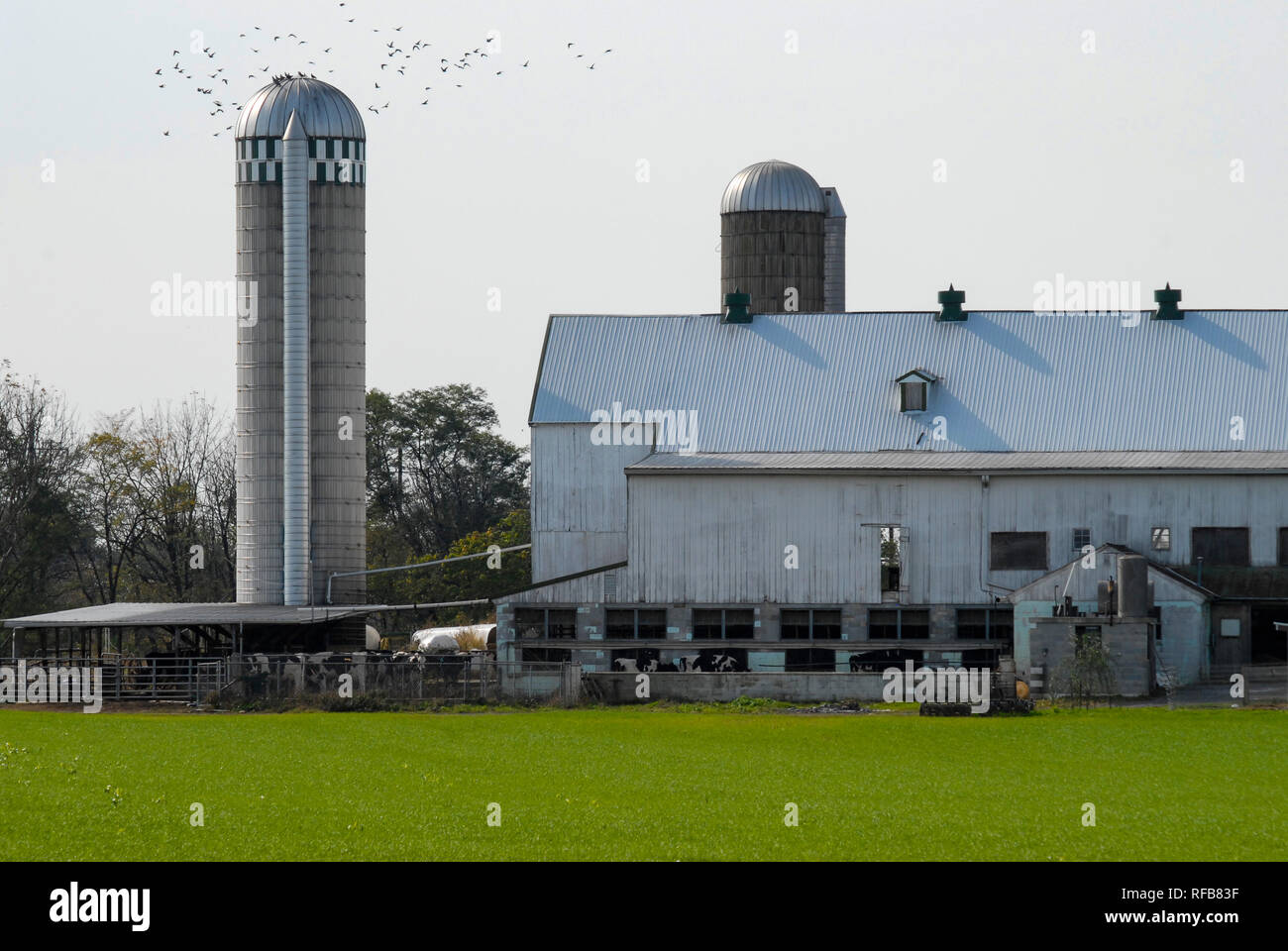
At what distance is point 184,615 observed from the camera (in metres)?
61.4

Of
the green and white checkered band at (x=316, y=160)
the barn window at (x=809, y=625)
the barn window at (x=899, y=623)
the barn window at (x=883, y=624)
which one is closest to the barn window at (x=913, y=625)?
the barn window at (x=899, y=623)

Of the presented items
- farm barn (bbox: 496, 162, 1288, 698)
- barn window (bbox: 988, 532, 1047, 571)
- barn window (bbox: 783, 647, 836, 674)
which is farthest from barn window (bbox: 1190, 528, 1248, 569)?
barn window (bbox: 783, 647, 836, 674)

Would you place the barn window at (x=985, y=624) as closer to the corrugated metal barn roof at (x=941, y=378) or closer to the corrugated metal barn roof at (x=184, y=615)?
the corrugated metal barn roof at (x=941, y=378)

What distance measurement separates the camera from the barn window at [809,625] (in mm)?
59344

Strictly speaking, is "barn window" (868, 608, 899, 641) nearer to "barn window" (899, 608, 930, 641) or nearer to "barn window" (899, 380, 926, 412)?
"barn window" (899, 608, 930, 641)

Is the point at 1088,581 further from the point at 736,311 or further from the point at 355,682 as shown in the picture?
the point at 355,682

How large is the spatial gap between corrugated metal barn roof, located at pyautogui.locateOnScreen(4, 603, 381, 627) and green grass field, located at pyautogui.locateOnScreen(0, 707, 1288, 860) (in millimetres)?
12248

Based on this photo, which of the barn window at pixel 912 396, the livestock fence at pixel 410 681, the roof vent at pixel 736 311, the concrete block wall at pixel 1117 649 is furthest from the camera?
the roof vent at pixel 736 311

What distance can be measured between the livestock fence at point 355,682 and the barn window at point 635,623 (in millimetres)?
4794

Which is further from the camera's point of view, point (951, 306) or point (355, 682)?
point (951, 306)

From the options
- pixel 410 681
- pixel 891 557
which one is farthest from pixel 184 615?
pixel 891 557

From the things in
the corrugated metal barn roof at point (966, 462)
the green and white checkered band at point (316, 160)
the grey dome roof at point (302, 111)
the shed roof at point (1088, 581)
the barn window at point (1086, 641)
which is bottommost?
the barn window at point (1086, 641)

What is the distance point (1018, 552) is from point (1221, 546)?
5808 mm

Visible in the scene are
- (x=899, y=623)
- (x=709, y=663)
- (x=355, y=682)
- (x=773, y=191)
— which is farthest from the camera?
(x=773, y=191)
